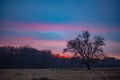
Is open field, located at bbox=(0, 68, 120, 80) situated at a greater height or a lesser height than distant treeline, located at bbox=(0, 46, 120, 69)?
lesser

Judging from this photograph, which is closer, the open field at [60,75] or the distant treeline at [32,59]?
the open field at [60,75]

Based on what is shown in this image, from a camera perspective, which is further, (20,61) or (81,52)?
(20,61)

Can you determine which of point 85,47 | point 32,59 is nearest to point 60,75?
point 85,47

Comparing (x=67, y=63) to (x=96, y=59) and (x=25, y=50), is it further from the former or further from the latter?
(x=96, y=59)

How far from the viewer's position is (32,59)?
66.2 metres

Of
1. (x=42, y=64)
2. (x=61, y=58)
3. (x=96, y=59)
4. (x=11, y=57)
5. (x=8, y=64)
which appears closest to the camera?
(x=96, y=59)

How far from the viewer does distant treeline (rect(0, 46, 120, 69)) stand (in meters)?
56.6

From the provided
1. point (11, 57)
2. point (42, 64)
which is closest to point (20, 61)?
point (11, 57)

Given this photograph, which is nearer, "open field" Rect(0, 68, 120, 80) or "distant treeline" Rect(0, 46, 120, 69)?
"open field" Rect(0, 68, 120, 80)

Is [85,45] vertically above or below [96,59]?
above

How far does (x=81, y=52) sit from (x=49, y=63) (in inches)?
1327

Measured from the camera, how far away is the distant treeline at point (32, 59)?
5656 cm

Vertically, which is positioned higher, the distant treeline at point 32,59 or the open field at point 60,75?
the distant treeline at point 32,59

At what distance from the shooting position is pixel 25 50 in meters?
68.3
